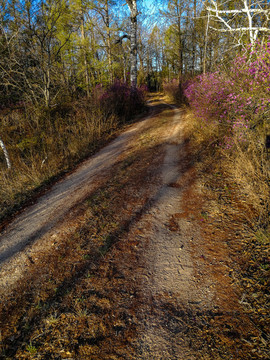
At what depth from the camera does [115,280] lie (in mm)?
2299

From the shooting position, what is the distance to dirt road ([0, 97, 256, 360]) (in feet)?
5.66

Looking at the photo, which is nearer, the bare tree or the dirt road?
the dirt road

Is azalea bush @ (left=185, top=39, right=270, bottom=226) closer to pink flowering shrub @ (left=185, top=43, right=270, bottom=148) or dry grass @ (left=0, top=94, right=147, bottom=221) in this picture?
pink flowering shrub @ (left=185, top=43, right=270, bottom=148)

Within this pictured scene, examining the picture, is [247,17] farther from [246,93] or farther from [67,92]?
[67,92]

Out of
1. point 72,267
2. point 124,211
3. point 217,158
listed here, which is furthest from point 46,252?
point 217,158

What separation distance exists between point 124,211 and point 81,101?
757 centimetres

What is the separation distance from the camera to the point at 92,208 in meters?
3.70

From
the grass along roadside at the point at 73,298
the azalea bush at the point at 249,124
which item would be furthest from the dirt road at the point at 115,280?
the azalea bush at the point at 249,124

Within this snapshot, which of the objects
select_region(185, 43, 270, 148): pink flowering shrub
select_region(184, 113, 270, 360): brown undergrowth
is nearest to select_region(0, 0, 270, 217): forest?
select_region(185, 43, 270, 148): pink flowering shrub

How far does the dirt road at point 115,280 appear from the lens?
1725 millimetres

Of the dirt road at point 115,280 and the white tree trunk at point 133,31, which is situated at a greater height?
Result: the white tree trunk at point 133,31

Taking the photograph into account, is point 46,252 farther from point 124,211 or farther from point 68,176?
point 68,176

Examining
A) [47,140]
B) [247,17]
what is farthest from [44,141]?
[247,17]

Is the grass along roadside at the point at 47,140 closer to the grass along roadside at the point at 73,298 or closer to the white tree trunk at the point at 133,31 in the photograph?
the grass along roadside at the point at 73,298
